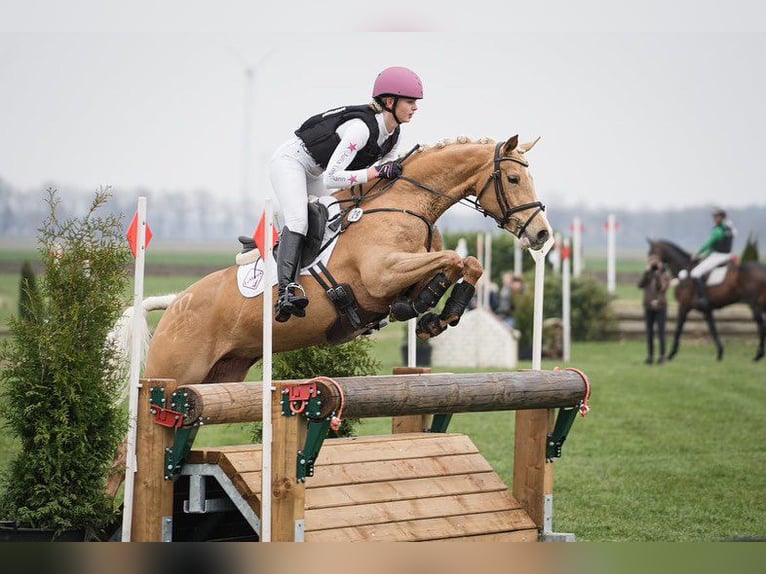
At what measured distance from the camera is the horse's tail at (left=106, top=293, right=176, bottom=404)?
5004 millimetres

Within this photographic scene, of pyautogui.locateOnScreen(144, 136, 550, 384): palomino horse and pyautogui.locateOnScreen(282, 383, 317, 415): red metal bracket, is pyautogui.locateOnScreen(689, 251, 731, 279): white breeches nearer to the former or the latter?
pyautogui.locateOnScreen(144, 136, 550, 384): palomino horse

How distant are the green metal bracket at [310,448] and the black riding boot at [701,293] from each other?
13516 mm

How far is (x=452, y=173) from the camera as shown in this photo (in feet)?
17.0

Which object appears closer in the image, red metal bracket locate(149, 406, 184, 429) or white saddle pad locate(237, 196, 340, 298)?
red metal bracket locate(149, 406, 184, 429)

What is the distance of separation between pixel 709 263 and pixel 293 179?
1306 centimetres

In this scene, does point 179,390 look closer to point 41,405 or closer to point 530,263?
point 41,405

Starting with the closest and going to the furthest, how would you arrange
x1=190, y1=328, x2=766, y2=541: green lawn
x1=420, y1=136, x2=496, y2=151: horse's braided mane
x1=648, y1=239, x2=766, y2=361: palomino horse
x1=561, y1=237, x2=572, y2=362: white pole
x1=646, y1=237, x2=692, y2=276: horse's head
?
x1=420, y1=136, x2=496, y2=151: horse's braided mane
x1=190, y1=328, x2=766, y2=541: green lawn
x1=561, y1=237, x2=572, y2=362: white pole
x1=648, y1=239, x2=766, y2=361: palomino horse
x1=646, y1=237, x2=692, y2=276: horse's head

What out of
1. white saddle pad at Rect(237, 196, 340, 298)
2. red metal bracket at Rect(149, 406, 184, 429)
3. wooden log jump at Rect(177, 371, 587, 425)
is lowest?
red metal bracket at Rect(149, 406, 184, 429)

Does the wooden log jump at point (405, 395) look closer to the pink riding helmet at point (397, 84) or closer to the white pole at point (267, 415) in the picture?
the white pole at point (267, 415)

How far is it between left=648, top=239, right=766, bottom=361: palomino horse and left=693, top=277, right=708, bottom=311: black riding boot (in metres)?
0.05

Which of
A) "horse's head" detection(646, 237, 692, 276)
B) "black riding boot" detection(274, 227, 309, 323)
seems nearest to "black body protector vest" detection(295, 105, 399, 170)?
"black riding boot" detection(274, 227, 309, 323)

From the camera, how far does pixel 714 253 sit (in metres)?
17.2

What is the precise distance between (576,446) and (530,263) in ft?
41.4

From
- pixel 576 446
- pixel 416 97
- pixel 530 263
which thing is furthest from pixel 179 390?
pixel 530 263
